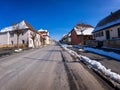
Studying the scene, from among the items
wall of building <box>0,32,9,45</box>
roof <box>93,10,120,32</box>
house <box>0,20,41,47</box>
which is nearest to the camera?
roof <box>93,10,120,32</box>

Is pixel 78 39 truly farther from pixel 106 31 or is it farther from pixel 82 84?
pixel 82 84

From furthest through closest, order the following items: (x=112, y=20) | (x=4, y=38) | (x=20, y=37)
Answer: (x=4, y=38), (x=20, y=37), (x=112, y=20)

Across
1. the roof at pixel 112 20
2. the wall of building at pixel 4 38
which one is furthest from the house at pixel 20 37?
the roof at pixel 112 20

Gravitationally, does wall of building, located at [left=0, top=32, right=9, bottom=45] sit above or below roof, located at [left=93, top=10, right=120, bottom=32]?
below

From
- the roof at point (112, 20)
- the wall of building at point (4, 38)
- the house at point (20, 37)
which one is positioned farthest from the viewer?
the wall of building at point (4, 38)

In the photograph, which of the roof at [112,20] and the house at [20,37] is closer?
the roof at [112,20]

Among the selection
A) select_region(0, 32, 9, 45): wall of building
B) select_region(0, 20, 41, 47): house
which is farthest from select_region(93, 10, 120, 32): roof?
select_region(0, 32, 9, 45): wall of building

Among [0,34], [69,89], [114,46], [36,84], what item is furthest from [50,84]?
[0,34]

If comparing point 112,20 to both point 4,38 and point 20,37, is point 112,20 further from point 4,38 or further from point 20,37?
Answer: point 4,38

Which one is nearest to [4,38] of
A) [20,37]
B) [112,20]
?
[20,37]

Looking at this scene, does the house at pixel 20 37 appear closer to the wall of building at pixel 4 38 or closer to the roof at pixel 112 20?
the wall of building at pixel 4 38

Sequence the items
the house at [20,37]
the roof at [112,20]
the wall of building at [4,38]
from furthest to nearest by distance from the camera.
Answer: the wall of building at [4,38] < the house at [20,37] < the roof at [112,20]

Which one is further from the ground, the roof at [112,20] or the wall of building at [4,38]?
the roof at [112,20]

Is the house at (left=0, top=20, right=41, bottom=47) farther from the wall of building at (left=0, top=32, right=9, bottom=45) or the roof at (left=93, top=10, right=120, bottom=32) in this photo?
the roof at (left=93, top=10, right=120, bottom=32)
